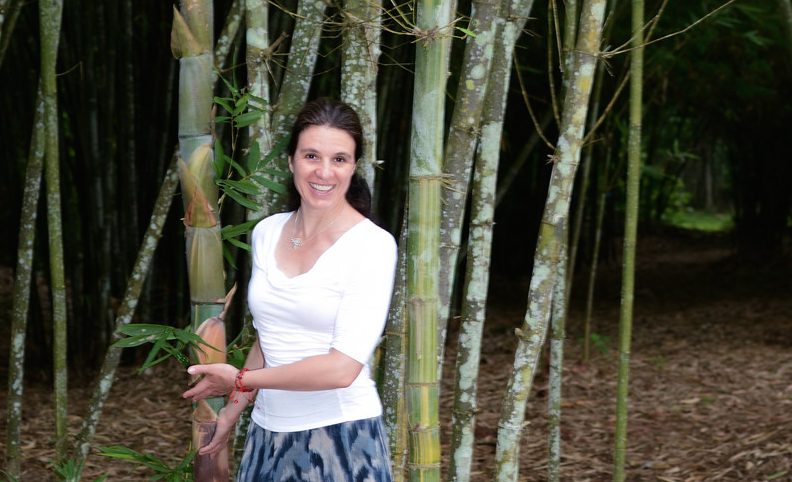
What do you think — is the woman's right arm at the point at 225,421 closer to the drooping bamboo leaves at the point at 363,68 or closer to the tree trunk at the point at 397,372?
the tree trunk at the point at 397,372

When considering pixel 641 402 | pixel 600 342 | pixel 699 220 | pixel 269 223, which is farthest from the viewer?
pixel 699 220

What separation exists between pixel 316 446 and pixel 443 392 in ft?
7.91

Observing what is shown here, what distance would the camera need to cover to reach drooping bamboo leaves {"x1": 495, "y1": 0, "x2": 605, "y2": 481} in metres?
1.37

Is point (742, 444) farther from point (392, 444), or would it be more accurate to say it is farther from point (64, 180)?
point (64, 180)

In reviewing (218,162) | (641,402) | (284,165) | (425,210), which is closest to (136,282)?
(284,165)

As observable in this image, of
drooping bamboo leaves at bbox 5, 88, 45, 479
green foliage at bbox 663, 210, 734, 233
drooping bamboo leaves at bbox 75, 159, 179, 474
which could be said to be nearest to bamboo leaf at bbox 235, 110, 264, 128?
drooping bamboo leaves at bbox 75, 159, 179, 474

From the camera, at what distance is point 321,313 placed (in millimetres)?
1119

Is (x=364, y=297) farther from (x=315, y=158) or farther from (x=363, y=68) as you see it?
(x=363, y=68)

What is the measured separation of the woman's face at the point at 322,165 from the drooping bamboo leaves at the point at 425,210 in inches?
5.4

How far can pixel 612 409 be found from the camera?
340 centimetres

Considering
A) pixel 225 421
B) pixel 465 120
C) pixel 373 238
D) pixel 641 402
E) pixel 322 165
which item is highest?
pixel 465 120

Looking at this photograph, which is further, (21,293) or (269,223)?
(21,293)

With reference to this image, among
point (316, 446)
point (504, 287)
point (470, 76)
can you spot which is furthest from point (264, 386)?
point (504, 287)

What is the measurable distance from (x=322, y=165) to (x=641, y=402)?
280 centimetres
